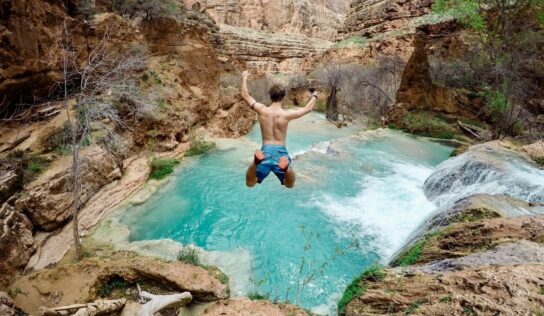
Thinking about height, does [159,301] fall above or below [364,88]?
below

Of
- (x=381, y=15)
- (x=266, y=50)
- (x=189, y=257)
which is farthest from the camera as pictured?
(x=266, y=50)

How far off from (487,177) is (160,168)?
36.0 ft

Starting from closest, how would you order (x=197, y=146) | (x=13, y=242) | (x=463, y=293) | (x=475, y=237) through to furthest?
(x=463, y=293)
(x=475, y=237)
(x=13, y=242)
(x=197, y=146)

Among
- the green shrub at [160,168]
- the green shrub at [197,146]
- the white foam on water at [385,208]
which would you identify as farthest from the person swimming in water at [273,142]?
the green shrub at [197,146]

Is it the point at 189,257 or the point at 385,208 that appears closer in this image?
the point at 189,257

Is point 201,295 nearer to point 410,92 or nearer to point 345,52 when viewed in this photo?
point 410,92

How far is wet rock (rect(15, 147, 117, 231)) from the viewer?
756cm

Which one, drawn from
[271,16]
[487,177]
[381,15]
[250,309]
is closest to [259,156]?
[250,309]

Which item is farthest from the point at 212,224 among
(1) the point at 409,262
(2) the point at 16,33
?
(2) the point at 16,33

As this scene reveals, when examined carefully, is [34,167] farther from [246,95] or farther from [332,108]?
[332,108]

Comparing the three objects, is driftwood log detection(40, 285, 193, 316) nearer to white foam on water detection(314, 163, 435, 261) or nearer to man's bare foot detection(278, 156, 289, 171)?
man's bare foot detection(278, 156, 289, 171)

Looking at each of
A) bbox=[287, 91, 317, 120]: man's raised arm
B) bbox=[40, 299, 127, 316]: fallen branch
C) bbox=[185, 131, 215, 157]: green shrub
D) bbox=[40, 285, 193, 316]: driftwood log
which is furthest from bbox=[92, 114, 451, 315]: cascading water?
bbox=[287, 91, 317, 120]: man's raised arm

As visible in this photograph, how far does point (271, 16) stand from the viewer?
58188 millimetres

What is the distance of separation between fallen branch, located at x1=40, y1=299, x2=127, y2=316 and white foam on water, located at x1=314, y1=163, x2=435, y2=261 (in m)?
5.62
